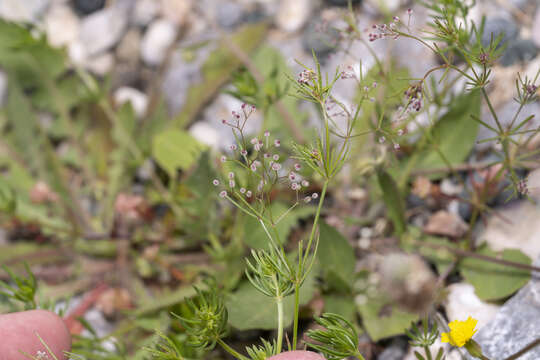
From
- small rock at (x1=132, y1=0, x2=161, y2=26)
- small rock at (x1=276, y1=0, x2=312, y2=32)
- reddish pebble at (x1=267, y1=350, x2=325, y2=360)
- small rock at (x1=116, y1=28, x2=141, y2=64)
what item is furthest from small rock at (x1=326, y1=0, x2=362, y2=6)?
reddish pebble at (x1=267, y1=350, x2=325, y2=360)

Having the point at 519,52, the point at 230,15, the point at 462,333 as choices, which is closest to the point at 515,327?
the point at 462,333

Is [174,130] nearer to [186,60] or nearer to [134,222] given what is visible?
[134,222]

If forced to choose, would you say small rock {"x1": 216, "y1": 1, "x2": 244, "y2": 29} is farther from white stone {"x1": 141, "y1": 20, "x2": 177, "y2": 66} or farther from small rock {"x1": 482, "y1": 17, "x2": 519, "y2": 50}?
small rock {"x1": 482, "y1": 17, "x2": 519, "y2": 50}

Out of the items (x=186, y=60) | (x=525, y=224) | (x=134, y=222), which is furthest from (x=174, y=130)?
(x=525, y=224)

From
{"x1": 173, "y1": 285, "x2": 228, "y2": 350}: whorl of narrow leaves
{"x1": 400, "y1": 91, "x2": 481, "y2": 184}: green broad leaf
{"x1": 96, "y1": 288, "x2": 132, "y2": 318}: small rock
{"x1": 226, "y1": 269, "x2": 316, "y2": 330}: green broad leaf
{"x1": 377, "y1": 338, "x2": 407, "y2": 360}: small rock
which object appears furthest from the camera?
{"x1": 96, "y1": 288, "x2": 132, "y2": 318}: small rock

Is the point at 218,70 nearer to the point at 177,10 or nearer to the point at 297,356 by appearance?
the point at 177,10
